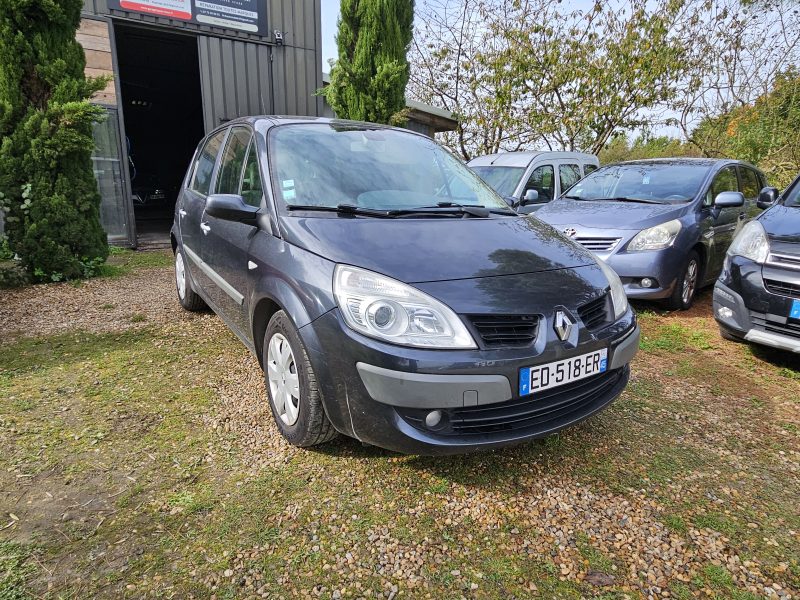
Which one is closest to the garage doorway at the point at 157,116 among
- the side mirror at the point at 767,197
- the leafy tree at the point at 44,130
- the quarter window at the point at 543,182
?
the leafy tree at the point at 44,130

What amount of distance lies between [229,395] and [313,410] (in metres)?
1.08

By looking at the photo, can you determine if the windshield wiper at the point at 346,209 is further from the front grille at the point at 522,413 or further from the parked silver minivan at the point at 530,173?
the parked silver minivan at the point at 530,173

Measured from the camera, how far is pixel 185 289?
4.70 meters

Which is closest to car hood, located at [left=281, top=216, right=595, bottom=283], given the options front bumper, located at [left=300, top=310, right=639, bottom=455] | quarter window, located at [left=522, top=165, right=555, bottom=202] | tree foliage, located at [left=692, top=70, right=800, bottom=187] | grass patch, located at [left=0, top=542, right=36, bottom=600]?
front bumper, located at [left=300, top=310, right=639, bottom=455]

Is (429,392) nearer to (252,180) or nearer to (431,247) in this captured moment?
(431,247)

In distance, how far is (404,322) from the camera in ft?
6.57

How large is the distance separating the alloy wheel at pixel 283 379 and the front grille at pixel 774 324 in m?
3.20

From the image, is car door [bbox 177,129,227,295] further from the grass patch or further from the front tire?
the grass patch

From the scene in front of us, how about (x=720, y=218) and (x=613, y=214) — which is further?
(x=720, y=218)

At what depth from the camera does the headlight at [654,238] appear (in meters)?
4.72

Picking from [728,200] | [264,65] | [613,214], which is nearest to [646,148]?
[264,65]

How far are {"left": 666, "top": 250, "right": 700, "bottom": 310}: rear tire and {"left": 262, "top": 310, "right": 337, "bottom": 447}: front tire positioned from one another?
13.2 feet

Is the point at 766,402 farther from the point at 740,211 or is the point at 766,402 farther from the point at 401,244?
the point at 740,211

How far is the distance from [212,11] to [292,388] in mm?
8722
